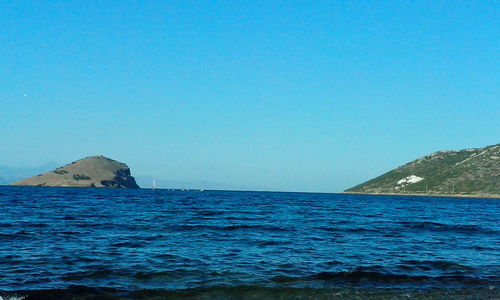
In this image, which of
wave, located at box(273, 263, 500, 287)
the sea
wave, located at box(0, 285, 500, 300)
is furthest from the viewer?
wave, located at box(273, 263, 500, 287)

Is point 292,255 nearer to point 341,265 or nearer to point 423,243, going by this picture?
point 341,265

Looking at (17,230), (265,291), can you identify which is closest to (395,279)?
(265,291)

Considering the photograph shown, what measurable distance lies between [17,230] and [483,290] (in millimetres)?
31998

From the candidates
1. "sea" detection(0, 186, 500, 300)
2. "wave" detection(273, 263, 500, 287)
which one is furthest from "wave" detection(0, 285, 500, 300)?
"wave" detection(273, 263, 500, 287)

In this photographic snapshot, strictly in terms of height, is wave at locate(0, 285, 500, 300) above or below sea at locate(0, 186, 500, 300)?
below

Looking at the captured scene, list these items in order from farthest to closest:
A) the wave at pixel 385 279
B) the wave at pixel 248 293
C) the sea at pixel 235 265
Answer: the wave at pixel 385 279 < the sea at pixel 235 265 < the wave at pixel 248 293

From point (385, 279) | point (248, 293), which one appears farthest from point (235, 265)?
point (385, 279)

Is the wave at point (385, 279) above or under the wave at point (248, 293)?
above

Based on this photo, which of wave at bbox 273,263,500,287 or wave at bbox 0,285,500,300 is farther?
wave at bbox 273,263,500,287

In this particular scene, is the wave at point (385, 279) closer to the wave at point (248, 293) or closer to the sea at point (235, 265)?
the sea at point (235, 265)

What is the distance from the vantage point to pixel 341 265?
23.3 metres

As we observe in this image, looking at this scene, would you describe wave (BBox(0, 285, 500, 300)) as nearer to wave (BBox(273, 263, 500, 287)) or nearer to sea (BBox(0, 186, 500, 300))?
sea (BBox(0, 186, 500, 300))

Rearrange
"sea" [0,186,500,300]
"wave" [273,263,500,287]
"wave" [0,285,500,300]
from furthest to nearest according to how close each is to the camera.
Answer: "wave" [273,263,500,287], "sea" [0,186,500,300], "wave" [0,285,500,300]

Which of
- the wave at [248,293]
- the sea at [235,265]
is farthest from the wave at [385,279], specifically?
the wave at [248,293]
